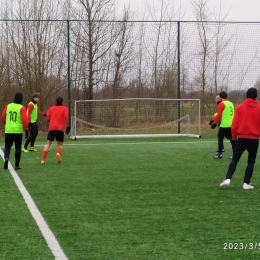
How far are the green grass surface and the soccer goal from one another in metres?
8.89

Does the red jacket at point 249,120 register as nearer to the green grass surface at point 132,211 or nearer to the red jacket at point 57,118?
the green grass surface at point 132,211

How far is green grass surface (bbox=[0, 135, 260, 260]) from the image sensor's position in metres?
5.22

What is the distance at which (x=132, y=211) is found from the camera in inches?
274

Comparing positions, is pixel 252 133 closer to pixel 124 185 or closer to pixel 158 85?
pixel 124 185

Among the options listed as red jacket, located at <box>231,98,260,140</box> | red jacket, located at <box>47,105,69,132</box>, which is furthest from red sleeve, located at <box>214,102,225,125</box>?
red jacket, located at <box>231,98,260,140</box>

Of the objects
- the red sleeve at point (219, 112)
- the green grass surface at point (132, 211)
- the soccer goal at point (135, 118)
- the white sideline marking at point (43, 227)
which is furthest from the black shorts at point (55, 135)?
the soccer goal at point (135, 118)

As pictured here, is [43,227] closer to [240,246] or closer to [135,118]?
[240,246]

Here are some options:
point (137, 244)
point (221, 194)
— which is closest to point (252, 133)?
point (221, 194)

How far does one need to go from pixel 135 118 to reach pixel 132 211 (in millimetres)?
14808

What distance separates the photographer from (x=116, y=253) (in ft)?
16.6

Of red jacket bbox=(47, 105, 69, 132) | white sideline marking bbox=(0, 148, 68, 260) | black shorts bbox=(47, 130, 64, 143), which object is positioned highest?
red jacket bbox=(47, 105, 69, 132)

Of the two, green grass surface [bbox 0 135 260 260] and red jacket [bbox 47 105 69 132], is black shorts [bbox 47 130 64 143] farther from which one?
green grass surface [bbox 0 135 260 260]

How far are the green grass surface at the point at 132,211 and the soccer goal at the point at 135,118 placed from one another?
8893 mm

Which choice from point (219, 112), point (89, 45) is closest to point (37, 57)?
point (89, 45)
